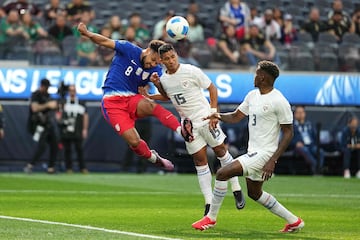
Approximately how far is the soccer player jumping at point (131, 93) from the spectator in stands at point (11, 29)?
10.8 meters

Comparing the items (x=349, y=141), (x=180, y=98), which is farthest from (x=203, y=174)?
(x=349, y=141)

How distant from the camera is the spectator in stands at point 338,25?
31.1 meters

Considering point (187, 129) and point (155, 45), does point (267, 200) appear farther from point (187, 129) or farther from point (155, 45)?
point (155, 45)

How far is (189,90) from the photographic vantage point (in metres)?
14.3

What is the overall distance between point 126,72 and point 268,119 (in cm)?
419

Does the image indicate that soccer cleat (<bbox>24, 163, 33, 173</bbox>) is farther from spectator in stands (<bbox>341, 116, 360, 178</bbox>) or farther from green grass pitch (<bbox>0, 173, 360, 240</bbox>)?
spectator in stands (<bbox>341, 116, 360, 178</bbox>)

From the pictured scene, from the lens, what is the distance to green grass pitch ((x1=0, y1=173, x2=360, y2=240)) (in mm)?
12320

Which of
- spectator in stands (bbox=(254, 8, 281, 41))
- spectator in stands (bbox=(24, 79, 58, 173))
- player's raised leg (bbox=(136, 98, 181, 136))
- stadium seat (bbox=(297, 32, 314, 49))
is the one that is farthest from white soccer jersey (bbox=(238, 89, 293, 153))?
spectator in stands (bbox=(254, 8, 281, 41))

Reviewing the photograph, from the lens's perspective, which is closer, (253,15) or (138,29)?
(138,29)

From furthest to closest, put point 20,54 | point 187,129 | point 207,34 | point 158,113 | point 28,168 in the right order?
1. point 207,34
2. point 20,54
3. point 28,168
4. point 158,113
5. point 187,129

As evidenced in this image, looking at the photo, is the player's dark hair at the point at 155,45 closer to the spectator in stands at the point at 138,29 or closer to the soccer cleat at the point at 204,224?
the soccer cleat at the point at 204,224

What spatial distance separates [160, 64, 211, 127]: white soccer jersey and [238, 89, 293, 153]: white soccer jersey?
6.60ft

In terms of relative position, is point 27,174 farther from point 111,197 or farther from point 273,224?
point 273,224

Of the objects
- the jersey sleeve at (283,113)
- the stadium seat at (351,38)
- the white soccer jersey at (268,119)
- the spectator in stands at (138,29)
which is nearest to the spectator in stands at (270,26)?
the stadium seat at (351,38)
